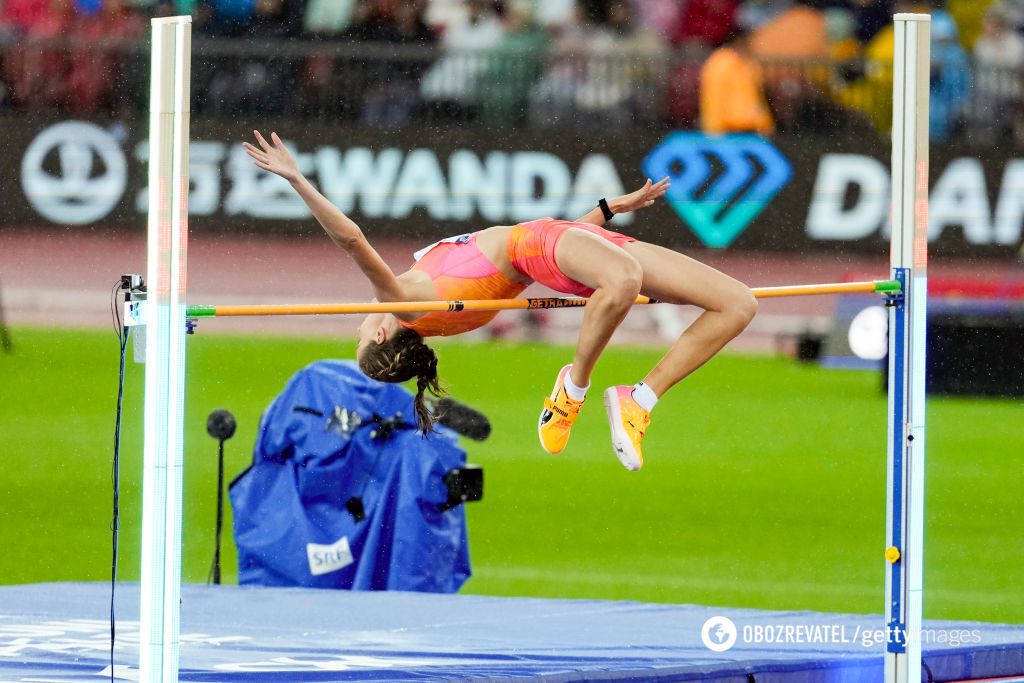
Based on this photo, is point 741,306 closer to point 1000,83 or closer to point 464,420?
point 464,420

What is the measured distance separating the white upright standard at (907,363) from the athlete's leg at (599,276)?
711 mm

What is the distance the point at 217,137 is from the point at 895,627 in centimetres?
986

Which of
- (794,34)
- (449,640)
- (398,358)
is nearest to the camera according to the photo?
(398,358)

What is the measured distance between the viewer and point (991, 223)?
46.9 ft

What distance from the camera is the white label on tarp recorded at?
22.5ft

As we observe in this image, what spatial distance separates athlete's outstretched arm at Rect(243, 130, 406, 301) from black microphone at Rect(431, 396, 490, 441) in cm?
192

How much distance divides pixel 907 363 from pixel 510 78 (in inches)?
395

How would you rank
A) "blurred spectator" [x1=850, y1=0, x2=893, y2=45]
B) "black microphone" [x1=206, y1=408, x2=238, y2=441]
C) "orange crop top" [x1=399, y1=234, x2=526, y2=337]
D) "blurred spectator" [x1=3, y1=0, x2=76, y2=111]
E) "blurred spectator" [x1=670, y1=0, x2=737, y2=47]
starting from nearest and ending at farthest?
"orange crop top" [x1=399, y1=234, x2=526, y2=337]
"black microphone" [x1=206, y1=408, x2=238, y2=441]
"blurred spectator" [x1=3, y1=0, x2=76, y2=111]
"blurred spectator" [x1=850, y1=0, x2=893, y2=45]
"blurred spectator" [x1=670, y1=0, x2=737, y2=47]

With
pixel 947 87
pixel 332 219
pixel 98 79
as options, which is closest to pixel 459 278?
pixel 332 219

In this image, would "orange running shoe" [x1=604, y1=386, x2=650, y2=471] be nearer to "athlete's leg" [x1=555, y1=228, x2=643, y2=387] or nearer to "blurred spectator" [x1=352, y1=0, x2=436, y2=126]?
A: "athlete's leg" [x1=555, y1=228, x2=643, y2=387]

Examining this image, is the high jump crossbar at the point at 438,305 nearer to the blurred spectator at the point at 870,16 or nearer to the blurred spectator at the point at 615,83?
the blurred spectator at the point at 615,83

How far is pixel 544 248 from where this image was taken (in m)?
4.71

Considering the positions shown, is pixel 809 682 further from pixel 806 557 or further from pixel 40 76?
pixel 40 76

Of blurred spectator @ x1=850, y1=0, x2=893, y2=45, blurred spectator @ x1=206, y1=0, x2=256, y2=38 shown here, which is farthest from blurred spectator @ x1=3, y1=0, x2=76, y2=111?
blurred spectator @ x1=850, y1=0, x2=893, y2=45
